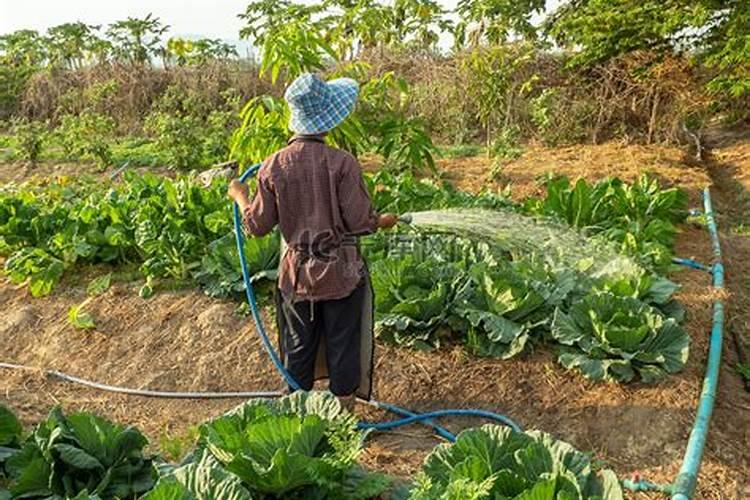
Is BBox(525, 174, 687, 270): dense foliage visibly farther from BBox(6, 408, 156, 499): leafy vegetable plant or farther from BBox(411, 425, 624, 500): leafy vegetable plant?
BBox(6, 408, 156, 499): leafy vegetable plant

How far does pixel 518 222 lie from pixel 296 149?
2523mm

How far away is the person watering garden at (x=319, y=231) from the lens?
9.62 feet

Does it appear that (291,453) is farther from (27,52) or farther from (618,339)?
(27,52)

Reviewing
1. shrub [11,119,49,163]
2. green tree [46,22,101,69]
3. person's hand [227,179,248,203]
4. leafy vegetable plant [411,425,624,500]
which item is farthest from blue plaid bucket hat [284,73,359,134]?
green tree [46,22,101,69]

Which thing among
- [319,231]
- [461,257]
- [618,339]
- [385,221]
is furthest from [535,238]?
[319,231]

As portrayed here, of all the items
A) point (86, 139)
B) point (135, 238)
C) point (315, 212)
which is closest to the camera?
point (315, 212)

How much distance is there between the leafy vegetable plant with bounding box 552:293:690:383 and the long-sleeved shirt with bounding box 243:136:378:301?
1335 mm

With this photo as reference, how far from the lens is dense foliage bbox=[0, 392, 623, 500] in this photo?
90.6 inches

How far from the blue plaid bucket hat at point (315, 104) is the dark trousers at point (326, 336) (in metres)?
0.75

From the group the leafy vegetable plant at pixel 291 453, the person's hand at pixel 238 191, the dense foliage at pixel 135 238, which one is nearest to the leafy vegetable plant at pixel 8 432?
the leafy vegetable plant at pixel 291 453

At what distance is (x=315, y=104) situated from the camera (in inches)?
115

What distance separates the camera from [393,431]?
3.54 m

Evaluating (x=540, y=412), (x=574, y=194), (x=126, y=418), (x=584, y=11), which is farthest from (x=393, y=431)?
(x=584, y=11)

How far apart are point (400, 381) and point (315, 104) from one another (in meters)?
1.64
